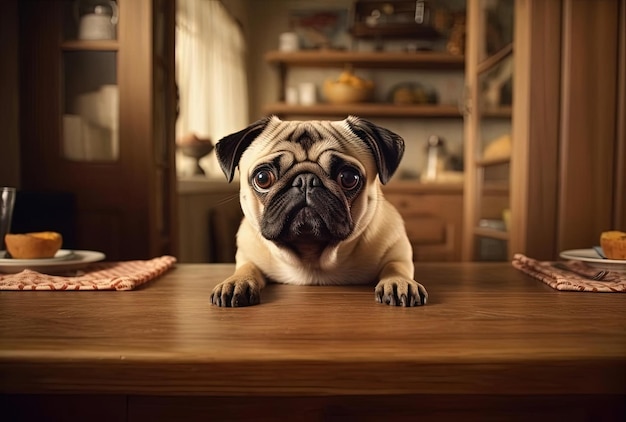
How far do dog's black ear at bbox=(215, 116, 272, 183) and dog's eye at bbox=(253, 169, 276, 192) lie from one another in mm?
71

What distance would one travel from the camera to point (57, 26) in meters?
1.83

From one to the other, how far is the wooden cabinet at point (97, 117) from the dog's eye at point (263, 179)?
3.36 ft

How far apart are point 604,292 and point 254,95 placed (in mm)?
3795

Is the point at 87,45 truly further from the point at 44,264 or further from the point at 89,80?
the point at 44,264

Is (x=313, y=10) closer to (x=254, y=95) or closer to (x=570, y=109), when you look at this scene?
(x=254, y=95)

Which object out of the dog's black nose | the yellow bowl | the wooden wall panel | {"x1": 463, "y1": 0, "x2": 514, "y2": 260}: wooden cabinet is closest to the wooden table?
the dog's black nose

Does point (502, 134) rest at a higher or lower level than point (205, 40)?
lower

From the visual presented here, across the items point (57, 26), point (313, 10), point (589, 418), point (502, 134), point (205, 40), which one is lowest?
point (589, 418)

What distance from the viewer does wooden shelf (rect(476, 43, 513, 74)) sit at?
80.1 inches

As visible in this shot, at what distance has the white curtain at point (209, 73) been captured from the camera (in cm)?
297

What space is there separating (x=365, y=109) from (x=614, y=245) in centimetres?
310

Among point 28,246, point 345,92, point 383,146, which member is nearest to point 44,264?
point 28,246

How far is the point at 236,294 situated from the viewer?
2.84 feet

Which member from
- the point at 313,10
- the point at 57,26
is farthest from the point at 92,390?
the point at 313,10
